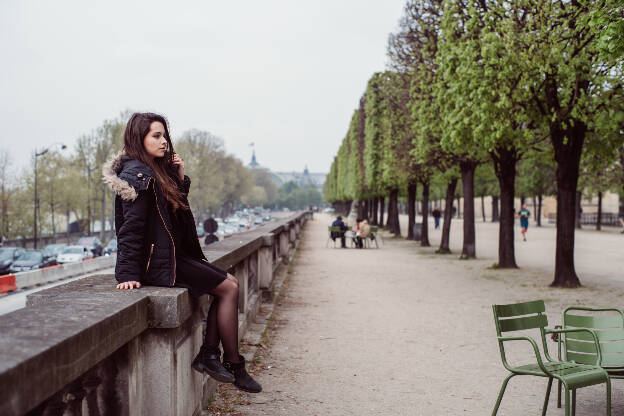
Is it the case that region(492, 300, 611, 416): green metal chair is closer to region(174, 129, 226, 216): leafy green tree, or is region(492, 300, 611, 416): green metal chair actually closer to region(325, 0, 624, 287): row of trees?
region(325, 0, 624, 287): row of trees

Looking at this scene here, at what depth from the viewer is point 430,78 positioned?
737 inches

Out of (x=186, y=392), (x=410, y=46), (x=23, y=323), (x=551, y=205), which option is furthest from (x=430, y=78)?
(x=551, y=205)

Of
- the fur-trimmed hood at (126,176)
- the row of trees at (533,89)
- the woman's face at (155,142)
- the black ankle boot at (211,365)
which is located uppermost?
the row of trees at (533,89)

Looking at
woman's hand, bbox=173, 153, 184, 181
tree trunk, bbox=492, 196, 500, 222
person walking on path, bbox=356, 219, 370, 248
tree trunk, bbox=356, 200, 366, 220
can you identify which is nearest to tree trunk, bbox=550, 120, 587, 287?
woman's hand, bbox=173, 153, 184, 181

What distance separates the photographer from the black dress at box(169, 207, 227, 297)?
4254mm

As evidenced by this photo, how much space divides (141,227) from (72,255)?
36.5 m

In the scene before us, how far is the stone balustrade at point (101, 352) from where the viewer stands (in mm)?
2213

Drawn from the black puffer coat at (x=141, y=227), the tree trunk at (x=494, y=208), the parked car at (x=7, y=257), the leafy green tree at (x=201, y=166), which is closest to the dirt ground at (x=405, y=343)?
the black puffer coat at (x=141, y=227)

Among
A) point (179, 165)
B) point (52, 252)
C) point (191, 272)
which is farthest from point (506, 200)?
point (52, 252)

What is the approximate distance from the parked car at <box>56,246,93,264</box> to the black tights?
35576 mm

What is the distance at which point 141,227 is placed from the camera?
4098 mm

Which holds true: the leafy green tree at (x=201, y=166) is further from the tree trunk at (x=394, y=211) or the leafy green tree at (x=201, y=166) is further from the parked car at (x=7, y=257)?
the parked car at (x=7, y=257)

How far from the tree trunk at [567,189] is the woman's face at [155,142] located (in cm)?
1167

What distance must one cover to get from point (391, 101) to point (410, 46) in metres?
5.88
